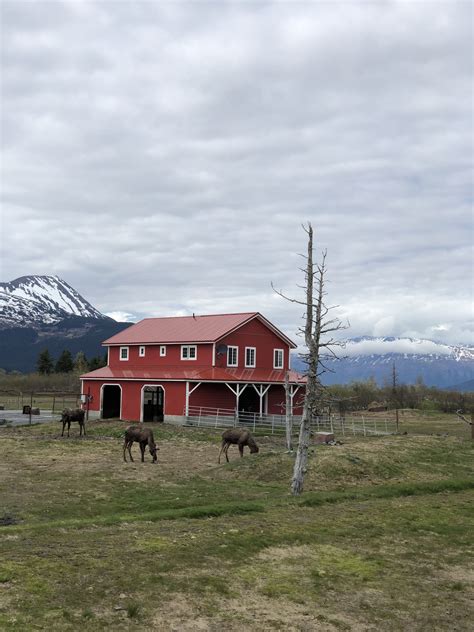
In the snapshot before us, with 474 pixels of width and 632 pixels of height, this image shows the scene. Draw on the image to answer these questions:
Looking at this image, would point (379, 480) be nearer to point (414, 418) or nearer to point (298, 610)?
point (298, 610)

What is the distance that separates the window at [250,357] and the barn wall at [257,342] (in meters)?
0.32

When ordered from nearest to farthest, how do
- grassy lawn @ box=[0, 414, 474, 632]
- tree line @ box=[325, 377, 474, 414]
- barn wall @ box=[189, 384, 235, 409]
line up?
grassy lawn @ box=[0, 414, 474, 632]
barn wall @ box=[189, 384, 235, 409]
tree line @ box=[325, 377, 474, 414]

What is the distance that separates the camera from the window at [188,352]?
154ft

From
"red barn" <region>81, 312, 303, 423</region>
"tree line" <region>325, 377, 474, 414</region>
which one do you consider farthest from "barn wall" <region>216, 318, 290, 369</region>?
"tree line" <region>325, 377, 474, 414</region>

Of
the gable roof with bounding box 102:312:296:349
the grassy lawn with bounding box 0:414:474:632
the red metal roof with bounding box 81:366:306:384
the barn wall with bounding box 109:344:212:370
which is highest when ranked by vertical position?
the gable roof with bounding box 102:312:296:349

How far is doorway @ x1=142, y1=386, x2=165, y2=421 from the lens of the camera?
46.4m

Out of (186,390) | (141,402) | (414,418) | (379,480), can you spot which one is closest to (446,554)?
(379,480)

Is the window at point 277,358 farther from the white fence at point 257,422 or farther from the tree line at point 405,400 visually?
the tree line at point 405,400

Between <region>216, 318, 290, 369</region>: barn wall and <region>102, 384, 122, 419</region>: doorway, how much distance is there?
10.4m

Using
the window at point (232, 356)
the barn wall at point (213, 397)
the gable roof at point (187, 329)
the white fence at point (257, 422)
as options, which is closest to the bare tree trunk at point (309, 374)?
the white fence at point (257, 422)

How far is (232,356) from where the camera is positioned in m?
47.3

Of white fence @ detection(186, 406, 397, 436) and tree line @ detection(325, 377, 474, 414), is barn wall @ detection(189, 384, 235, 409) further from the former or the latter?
tree line @ detection(325, 377, 474, 414)

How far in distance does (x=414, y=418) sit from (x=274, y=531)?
53672 millimetres

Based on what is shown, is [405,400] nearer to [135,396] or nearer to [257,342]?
[257,342]
